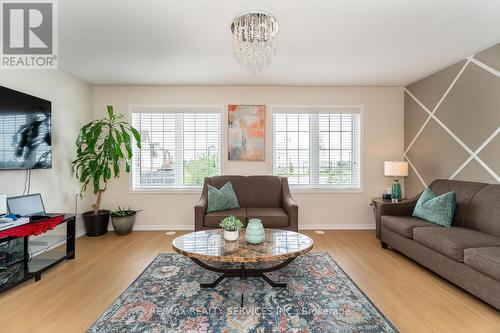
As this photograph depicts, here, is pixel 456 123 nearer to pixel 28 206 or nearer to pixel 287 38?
pixel 287 38

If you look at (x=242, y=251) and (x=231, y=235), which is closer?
(x=242, y=251)

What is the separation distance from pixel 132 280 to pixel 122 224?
5.74 feet

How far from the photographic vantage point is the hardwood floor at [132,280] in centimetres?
190

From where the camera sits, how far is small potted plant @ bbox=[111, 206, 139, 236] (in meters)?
4.05

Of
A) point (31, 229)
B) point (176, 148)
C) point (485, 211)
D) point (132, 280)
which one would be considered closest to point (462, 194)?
point (485, 211)

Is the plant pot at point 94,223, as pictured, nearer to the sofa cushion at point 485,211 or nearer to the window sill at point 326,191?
the window sill at point 326,191

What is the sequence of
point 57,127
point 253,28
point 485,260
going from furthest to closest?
1. point 57,127
2. point 253,28
3. point 485,260

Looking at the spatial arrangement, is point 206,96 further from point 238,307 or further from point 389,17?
point 238,307

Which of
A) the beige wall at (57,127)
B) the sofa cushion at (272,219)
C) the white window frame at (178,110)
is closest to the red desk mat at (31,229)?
the beige wall at (57,127)

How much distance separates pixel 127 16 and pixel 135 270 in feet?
8.62

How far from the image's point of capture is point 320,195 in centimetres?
454

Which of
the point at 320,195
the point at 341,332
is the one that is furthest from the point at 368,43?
the point at 341,332

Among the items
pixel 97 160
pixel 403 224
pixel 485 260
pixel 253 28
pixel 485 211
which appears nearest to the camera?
pixel 485 260

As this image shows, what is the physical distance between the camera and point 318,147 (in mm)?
4586
